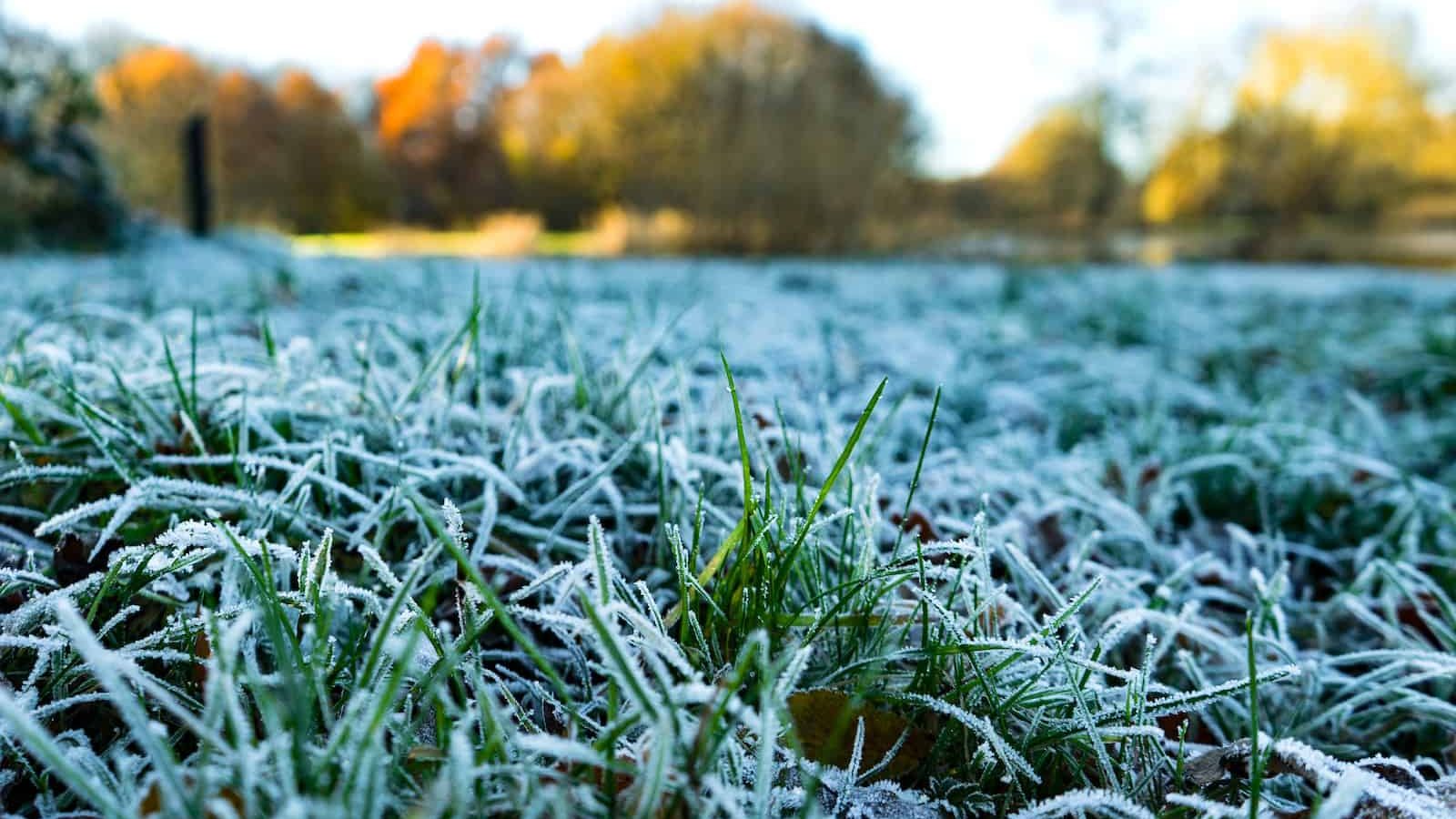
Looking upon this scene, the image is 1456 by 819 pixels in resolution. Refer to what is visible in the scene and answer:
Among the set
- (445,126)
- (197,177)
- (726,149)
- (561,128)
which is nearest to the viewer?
(197,177)

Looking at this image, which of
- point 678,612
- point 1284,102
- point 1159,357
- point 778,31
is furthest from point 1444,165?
point 678,612

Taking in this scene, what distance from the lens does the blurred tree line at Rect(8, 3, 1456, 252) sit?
14.3 meters

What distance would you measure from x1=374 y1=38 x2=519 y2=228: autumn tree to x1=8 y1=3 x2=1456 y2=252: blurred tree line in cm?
17

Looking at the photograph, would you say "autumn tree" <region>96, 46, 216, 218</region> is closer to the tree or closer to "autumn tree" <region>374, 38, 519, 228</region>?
"autumn tree" <region>374, 38, 519, 228</region>

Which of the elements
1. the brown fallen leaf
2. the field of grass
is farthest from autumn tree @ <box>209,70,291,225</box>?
the brown fallen leaf

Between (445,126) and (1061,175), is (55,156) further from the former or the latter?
(445,126)

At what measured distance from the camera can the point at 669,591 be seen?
3.56 ft

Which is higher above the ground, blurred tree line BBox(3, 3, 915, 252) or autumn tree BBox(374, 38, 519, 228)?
autumn tree BBox(374, 38, 519, 228)

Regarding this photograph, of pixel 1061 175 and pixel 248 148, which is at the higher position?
pixel 248 148

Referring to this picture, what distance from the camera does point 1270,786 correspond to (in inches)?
34.7

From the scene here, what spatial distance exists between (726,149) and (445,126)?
27.3m

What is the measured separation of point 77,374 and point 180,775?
1009mm

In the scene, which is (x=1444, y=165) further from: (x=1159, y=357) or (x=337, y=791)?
(x=337, y=791)

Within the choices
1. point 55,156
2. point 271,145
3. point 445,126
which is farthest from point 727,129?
point 445,126
